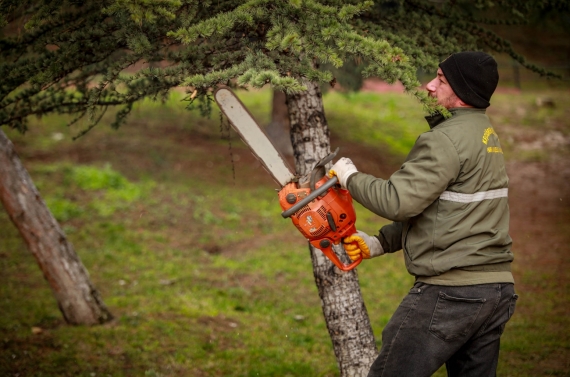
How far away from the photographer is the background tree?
2.67 meters

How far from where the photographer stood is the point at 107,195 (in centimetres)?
936

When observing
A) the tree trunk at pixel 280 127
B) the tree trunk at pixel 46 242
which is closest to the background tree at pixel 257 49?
the tree trunk at pixel 46 242

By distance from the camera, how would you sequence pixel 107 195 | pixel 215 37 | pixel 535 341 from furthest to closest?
pixel 107 195, pixel 535 341, pixel 215 37

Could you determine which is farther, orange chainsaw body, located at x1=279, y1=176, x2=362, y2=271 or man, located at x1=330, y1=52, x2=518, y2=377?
orange chainsaw body, located at x1=279, y1=176, x2=362, y2=271

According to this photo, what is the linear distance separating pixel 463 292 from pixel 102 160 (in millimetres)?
9334

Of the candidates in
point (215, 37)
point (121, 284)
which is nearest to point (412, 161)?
point (215, 37)

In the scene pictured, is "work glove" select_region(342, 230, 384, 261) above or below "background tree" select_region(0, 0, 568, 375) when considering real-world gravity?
below

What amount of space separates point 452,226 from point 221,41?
1701 millimetres

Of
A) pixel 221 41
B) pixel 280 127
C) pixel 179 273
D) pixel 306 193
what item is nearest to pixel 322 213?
pixel 306 193

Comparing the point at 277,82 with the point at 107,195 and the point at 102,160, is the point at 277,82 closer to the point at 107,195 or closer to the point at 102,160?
the point at 107,195

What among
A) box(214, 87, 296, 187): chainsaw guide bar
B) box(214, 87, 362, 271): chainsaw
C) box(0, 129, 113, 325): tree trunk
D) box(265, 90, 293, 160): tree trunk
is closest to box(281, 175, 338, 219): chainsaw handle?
box(214, 87, 362, 271): chainsaw

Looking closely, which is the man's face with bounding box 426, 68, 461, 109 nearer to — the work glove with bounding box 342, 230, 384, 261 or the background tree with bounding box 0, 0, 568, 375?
the background tree with bounding box 0, 0, 568, 375

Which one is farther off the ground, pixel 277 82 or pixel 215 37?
pixel 215 37

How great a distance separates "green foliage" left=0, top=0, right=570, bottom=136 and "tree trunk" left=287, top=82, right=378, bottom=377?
41cm
